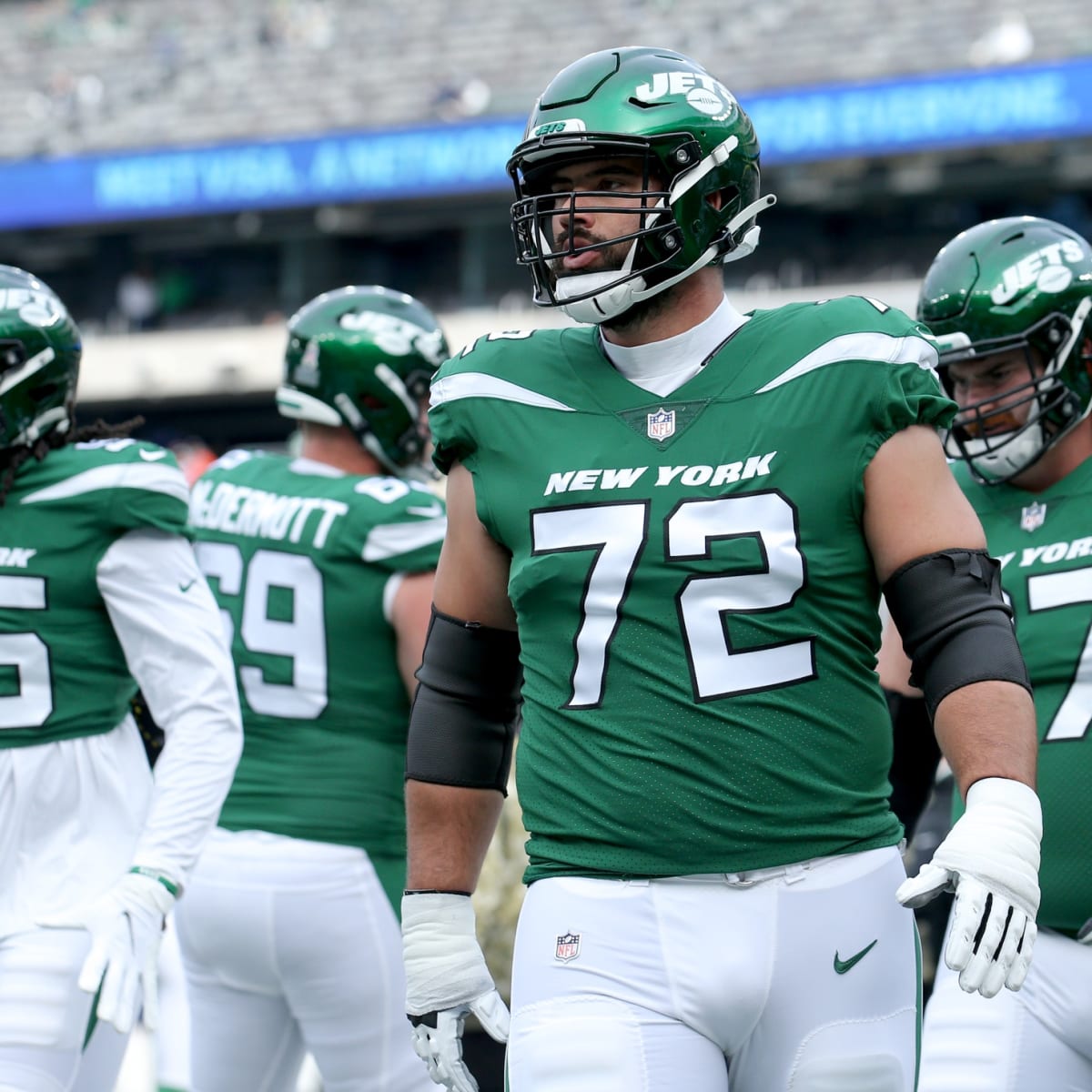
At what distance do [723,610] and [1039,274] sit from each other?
1.62 metres

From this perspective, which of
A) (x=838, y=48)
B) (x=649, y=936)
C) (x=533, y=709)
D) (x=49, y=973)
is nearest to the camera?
(x=649, y=936)

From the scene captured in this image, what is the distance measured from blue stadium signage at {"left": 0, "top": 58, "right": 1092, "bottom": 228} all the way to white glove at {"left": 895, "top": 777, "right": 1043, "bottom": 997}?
1900 cm

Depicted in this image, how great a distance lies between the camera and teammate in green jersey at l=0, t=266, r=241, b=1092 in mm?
3197

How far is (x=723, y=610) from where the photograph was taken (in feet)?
7.93

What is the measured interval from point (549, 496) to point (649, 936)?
0.60 m

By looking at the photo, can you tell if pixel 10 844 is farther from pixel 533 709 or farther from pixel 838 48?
pixel 838 48

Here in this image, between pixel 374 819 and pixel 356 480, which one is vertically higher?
pixel 356 480

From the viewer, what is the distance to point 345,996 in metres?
3.89

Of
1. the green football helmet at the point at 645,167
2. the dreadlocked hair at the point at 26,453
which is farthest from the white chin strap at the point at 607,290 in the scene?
the dreadlocked hair at the point at 26,453

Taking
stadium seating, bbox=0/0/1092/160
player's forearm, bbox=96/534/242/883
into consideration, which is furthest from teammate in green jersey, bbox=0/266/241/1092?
stadium seating, bbox=0/0/1092/160

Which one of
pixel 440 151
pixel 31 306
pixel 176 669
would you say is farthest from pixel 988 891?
pixel 440 151

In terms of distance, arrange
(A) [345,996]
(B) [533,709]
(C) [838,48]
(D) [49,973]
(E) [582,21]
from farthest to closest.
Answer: (E) [582,21], (C) [838,48], (A) [345,996], (D) [49,973], (B) [533,709]

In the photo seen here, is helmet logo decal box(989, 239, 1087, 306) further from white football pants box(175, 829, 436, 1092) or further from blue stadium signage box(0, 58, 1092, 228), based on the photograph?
blue stadium signage box(0, 58, 1092, 228)

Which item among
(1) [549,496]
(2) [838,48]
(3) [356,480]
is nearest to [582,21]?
(2) [838,48]
